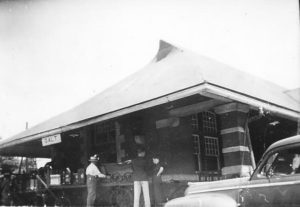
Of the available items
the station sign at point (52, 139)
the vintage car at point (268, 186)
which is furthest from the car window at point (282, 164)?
the station sign at point (52, 139)

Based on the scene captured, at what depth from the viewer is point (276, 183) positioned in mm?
4320

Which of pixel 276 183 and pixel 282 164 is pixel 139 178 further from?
pixel 276 183

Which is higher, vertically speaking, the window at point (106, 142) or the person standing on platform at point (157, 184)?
the window at point (106, 142)

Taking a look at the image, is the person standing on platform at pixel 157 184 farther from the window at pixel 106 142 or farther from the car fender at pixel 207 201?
the window at pixel 106 142

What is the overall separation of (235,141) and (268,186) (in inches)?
199

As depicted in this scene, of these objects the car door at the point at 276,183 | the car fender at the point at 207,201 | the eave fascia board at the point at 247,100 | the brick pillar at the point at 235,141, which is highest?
the eave fascia board at the point at 247,100

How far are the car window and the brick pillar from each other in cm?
454

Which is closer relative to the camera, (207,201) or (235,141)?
(207,201)

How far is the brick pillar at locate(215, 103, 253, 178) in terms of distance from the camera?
927 cm

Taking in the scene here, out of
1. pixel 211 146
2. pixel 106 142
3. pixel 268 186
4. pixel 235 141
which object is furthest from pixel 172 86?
pixel 106 142

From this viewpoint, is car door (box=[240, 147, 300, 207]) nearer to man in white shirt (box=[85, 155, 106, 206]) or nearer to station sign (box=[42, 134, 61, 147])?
man in white shirt (box=[85, 155, 106, 206])

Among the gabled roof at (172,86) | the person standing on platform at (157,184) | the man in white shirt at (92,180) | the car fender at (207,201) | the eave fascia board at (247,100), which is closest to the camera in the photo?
the car fender at (207,201)

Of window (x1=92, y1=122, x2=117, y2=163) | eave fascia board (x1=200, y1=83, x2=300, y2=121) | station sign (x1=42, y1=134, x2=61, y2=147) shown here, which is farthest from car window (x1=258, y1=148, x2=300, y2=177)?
window (x1=92, y1=122, x2=117, y2=163)

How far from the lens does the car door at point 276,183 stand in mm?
4152
